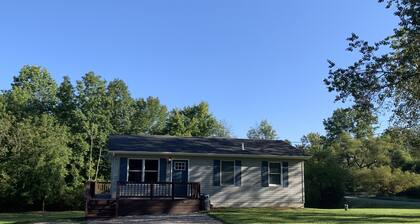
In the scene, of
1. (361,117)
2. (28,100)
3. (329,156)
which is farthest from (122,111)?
(361,117)

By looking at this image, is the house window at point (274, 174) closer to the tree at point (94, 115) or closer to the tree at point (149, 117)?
the tree at point (94, 115)

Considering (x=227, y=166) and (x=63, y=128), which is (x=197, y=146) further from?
(x=63, y=128)

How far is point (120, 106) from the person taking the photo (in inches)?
1750

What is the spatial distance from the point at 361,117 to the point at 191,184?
8387mm

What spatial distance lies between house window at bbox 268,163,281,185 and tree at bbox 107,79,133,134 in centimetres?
2190

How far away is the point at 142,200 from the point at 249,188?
633 cm

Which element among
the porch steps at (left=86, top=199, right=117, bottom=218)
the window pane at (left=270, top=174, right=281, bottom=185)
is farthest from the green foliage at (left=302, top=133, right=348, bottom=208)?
the porch steps at (left=86, top=199, right=117, bottom=218)

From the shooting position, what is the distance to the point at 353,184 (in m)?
43.3

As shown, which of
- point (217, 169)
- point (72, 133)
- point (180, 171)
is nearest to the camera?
point (180, 171)

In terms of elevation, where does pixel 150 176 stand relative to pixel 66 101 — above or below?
below

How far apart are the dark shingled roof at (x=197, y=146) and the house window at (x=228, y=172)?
64cm

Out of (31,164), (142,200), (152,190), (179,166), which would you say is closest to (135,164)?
(179,166)

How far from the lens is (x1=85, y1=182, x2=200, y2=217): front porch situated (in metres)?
18.7

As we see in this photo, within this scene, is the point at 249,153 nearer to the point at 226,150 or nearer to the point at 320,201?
the point at 226,150
